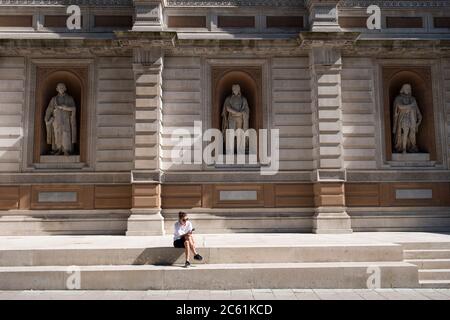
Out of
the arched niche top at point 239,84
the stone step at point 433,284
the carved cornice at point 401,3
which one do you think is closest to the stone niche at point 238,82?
the arched niche top at point 239,84

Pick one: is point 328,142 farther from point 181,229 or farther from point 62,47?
point 62,47

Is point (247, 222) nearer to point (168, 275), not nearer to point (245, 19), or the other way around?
point (168, 275)

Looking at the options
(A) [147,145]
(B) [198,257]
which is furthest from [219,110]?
(B) [198,257]

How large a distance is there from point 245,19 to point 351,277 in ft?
41.0

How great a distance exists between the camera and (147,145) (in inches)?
719

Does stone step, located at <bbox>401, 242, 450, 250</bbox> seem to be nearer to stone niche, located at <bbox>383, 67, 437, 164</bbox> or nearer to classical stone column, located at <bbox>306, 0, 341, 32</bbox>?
stone niche, located at <bbox>383, 67, 437, 164</bbox>

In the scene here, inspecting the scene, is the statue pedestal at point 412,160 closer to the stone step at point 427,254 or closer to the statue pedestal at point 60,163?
the stone step at point 427,254

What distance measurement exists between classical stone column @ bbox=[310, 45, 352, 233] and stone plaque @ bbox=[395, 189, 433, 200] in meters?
2.66

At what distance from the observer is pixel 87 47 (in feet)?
62.7

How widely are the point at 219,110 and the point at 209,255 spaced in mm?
8288

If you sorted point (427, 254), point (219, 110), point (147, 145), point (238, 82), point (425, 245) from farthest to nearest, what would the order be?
1. point (238, 82)
2. point (219, 110)
3. point (147, 145)
4. point (425, 245)
5. point (427, 254)

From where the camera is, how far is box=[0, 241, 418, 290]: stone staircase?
12.2 m
